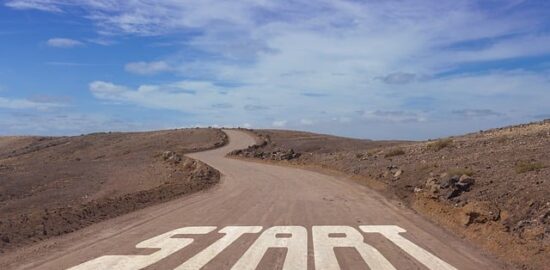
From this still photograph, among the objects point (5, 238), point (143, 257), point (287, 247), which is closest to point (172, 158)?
point (5, 238)

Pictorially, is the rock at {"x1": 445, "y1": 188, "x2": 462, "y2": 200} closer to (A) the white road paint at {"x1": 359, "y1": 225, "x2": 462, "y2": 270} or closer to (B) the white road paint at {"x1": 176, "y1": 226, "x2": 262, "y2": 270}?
(A) the white road paint at {"x1": 359, "y1": 225, "x2": 462, "y2": 270}

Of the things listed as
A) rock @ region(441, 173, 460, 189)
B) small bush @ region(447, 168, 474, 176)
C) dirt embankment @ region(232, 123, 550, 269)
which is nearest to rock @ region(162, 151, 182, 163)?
dirt embankment @ region(232, 123, 550, 269)

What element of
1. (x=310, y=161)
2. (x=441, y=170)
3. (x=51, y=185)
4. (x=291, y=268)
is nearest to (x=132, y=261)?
(x=291, y=268)

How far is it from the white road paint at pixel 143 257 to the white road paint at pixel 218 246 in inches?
22.8

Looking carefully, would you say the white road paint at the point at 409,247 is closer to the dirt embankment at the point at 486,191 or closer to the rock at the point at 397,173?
the dirt embankment at the point at 486,191

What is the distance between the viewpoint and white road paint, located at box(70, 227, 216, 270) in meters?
9.22

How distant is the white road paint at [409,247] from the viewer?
917 cm

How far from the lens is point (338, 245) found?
11.1 meters

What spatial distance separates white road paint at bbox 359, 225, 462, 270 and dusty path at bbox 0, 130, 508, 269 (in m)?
0.02

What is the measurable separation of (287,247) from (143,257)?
8.75 ft

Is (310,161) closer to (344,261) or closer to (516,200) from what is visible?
(516,200)

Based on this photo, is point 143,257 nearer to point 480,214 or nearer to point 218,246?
point 218,246

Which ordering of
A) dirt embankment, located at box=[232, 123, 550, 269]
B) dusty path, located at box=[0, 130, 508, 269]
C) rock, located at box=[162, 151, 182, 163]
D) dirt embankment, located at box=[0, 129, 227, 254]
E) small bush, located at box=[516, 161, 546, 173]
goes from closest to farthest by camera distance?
dusty path, located at box=[0, 130, 508, 269] → dirt embankment, located at box=[232, 123, 550, 269] → dirt embankment, located at box=[0, 129, 227, 254] → small bush, located at box=[516, 161, 546, 173] → rock, located at box=[162, 151, 182, 163]

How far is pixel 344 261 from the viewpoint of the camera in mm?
9578
